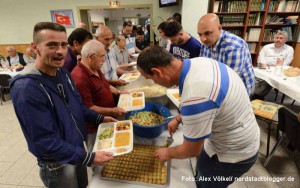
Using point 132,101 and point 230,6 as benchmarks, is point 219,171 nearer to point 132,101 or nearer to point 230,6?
point 132,101

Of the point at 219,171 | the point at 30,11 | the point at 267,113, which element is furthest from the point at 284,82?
the point at 30,11

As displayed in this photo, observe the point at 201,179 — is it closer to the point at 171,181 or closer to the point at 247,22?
the point at 171,181

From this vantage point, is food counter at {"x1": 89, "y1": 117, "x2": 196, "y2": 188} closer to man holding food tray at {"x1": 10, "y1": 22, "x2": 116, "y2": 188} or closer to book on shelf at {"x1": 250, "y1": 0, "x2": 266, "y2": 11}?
man holding food tray at {"x1": 10, "y1": 22, "x2": 116, "y2": 188}

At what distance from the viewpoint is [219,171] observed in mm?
1055

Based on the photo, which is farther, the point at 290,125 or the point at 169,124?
the point at 290,125

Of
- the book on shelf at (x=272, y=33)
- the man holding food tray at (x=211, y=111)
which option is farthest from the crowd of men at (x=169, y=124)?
the book on shelf at (x=272, y=33)

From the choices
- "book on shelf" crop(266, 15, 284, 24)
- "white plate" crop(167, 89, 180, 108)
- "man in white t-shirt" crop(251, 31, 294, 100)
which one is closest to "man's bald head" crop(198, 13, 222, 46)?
"white plate" crop(167, 89, 180, 108)

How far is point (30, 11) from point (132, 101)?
21.6 ft

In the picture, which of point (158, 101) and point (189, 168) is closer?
point (189, 168)

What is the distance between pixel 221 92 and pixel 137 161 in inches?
23.5

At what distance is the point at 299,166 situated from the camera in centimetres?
207

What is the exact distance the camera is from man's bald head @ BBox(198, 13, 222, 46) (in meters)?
1.63

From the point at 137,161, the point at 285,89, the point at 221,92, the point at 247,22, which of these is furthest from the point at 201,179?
the point at 247,22

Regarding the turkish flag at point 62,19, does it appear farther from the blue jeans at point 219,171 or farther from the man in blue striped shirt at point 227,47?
the blue jeans at point 219,171
